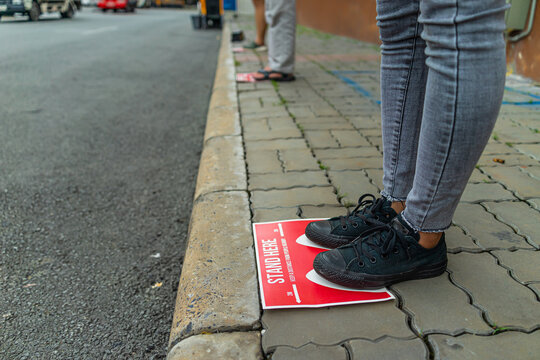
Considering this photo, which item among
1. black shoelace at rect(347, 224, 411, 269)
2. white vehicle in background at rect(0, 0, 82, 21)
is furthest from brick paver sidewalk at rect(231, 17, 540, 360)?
white vehicle in background at rect(0, 0, 82, 21)

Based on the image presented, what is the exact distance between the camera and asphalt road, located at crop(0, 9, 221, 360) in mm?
1441

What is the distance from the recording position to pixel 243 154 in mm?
2531

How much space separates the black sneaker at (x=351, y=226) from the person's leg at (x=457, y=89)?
334 mm

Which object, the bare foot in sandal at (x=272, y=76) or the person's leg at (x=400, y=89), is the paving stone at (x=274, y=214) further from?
the bare foot in sandal at (x=272, y=76)

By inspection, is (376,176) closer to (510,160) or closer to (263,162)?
(263,162)

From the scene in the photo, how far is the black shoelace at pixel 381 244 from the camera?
1.36 metres

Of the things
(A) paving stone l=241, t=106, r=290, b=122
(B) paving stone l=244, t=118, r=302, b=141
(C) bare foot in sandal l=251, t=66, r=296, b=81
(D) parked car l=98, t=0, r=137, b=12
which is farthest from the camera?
(D) parked car l=98, t=0, r=137, b=12

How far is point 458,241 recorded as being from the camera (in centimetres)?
162

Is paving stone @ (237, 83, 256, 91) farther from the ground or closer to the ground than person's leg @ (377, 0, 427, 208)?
closer to the ground

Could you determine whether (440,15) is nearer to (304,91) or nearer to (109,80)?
(304,91)

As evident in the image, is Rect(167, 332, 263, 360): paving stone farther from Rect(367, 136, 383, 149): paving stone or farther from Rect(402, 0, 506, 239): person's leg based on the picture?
Rect(367, 136, 383, 149): paving stone

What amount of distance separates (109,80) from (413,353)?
5.28 meters

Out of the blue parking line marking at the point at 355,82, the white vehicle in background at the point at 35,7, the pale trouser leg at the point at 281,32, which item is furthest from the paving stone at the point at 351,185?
the white vehicle in background at the point at 35,7

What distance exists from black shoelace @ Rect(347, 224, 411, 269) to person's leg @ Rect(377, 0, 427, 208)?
214 mm
